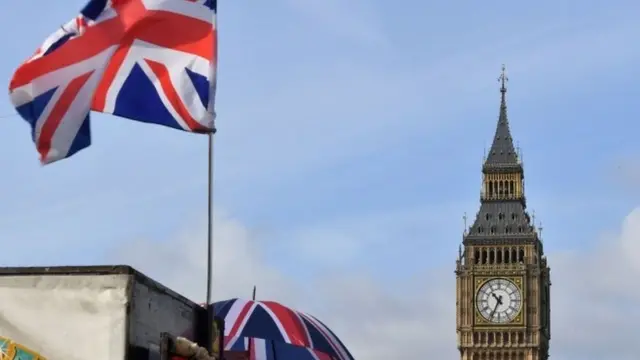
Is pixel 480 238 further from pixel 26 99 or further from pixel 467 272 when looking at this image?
pixel 26 99

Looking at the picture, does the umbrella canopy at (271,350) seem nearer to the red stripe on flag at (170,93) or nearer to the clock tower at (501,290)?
the red stripe on flag at (170,93)

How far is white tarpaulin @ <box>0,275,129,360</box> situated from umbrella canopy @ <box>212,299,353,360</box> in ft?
35.2

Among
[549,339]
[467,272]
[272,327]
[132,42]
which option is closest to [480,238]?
[467,272]

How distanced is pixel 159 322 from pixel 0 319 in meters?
1.59

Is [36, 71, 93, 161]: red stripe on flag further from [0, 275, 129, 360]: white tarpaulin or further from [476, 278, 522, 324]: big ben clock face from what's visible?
[476, 278, 522, 324]: big ben clock face

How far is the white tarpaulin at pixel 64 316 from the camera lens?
1423cm

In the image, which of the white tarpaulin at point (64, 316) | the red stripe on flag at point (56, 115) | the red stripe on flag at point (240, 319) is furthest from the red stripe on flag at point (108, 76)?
the red stripe on flag at point (240, 319)

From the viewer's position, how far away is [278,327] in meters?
26.1

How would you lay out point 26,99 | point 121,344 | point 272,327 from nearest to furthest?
point 121,344 < point 26,99 < point 272,327

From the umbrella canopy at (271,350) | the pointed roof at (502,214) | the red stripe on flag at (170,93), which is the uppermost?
the pointed roof at (502,214)

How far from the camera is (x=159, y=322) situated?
1517 cm

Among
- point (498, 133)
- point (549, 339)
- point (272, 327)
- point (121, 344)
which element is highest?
point (498, 133)

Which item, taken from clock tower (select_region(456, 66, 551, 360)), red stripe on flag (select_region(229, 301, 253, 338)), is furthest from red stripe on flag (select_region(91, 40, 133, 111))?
clock tower (select_region(456, 66, 551, 360))

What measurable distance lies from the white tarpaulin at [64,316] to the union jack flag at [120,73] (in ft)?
8.70
